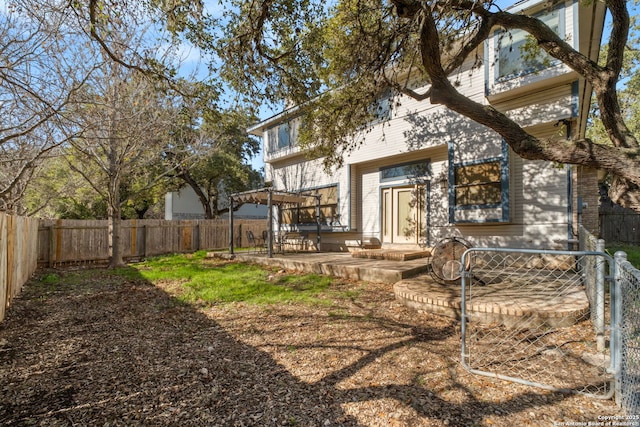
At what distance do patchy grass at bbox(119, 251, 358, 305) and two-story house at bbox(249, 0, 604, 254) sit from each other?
395cm

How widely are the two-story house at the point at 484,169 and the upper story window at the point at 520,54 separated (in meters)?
0.02

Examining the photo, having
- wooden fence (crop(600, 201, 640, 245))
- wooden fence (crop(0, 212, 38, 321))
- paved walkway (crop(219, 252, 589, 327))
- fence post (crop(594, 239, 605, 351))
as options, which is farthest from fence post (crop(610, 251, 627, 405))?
wooden fence (crop(600, 201, 640, 245))

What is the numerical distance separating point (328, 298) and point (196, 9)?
5.37m

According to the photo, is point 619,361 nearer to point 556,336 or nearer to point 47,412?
point 556,336

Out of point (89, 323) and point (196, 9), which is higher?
point (196, 9)

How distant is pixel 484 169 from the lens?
27.6ft

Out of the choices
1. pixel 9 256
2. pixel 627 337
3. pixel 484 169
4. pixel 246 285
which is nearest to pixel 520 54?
pixel 484 169

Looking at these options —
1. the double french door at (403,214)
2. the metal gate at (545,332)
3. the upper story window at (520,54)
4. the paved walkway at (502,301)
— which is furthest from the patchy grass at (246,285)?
the upper story window at (520,54)

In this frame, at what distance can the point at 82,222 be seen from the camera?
12859 mm

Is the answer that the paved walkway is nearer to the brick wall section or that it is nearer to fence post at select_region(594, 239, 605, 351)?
fence post at select_region(594, 239, 605, 351)

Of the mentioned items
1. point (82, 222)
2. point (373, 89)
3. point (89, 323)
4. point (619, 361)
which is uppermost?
point (373, 89)

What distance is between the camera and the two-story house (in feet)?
24.4

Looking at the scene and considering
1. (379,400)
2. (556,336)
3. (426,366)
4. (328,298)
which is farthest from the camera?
(328,298)

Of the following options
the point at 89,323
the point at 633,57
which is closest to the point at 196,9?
the point at 89,323
